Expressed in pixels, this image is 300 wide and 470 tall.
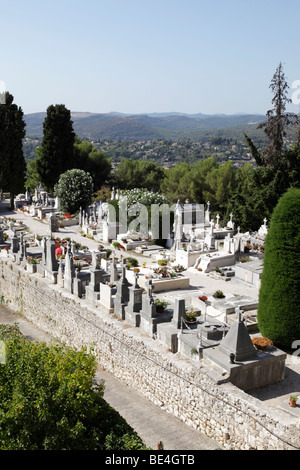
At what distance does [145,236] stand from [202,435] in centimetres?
1687

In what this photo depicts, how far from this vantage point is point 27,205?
38.5 metres

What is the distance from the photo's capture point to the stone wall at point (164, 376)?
8.80 meters

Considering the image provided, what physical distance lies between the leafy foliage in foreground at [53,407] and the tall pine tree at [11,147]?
28.5 m

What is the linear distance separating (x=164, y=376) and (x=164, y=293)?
6.16 metres

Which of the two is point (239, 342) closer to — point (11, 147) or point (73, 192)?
point (73, 192)

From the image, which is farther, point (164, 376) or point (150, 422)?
point (164, 376)

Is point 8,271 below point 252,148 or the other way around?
below

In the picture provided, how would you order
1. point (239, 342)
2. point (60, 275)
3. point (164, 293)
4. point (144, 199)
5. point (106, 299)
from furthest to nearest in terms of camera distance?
point (144, 199), point (164, 293), point (60, 275), point (106, 299), point (239, 342)

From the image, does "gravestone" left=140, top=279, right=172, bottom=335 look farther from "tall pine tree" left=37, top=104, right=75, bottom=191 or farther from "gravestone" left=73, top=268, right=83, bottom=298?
"tall pine tree" left=37, top=104, right=75, bottom=191

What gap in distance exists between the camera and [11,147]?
36781mm

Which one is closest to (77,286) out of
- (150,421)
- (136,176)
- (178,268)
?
(178,268)
